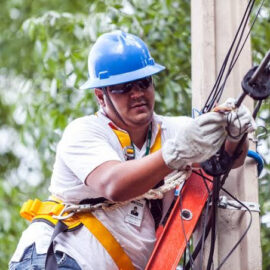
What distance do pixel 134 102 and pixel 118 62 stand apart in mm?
262

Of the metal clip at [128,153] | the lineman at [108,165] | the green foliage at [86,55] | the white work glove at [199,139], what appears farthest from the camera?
the green foliage at [86,55]

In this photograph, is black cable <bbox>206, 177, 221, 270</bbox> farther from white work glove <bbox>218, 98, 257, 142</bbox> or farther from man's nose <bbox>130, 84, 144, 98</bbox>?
man's nose <bbox>130, 84, 144, 98</bbox>

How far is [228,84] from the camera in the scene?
3.75 m

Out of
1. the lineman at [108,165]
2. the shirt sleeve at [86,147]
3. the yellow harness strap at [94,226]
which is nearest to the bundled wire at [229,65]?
the lineman at [108,165]

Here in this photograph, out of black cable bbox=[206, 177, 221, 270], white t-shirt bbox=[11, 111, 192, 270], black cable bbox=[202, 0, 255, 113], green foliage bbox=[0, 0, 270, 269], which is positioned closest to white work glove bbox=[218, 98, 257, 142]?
black cable bbox=[206, 177, 221, 270]

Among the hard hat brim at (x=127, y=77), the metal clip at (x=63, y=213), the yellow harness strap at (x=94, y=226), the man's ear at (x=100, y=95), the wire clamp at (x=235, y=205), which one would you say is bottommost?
the yellow harness strap at (x=94, y=226)

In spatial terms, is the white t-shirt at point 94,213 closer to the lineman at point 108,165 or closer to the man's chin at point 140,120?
the lineman at point 108,165

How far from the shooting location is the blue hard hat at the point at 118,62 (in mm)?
3684

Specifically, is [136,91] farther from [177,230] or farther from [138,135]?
[177,230]

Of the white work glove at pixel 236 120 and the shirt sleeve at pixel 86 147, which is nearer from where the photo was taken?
the white work glove at pixel 236 120

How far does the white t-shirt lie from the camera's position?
Answer: 353cm

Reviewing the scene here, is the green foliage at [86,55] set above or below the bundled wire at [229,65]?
below

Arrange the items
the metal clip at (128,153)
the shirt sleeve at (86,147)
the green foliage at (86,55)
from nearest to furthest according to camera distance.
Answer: the shirt sleeve at (86,147) < the metal clip at (128,153) < the green foliage at (86,55)

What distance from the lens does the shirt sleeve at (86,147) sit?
11.1 ft
